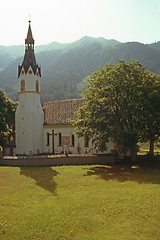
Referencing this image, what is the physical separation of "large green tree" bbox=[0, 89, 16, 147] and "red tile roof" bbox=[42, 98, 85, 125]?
23.8 feet

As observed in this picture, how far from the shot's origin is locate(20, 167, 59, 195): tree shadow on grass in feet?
67.2

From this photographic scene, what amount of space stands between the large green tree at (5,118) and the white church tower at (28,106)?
362cm

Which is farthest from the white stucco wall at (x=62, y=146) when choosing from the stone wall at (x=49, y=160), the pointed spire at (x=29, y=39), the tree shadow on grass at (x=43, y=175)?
the pointed spire at (x=29, y=39)

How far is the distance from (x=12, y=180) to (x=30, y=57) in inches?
868

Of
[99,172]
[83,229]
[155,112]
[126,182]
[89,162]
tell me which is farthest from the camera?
[89,162]

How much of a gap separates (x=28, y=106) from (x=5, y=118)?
27.9 ft

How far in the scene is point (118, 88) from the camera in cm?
2930

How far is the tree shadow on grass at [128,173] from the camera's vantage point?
22.6 meters

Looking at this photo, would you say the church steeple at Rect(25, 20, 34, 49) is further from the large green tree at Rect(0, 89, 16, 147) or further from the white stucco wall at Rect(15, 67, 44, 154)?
the large green tree at Rect(0, 89, 16, 147)

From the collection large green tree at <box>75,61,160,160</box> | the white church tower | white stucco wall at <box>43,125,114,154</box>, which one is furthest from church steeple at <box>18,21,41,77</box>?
large green tree at <box>75,61,160,160</box>

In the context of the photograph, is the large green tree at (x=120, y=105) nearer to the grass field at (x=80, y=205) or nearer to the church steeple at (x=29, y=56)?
the grass field at (x=80, y=205)

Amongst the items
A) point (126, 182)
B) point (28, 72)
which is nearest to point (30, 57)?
point (28, 72)

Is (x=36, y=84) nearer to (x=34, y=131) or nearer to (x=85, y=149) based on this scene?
(x=34, y=131)

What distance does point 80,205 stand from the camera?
1548cm
